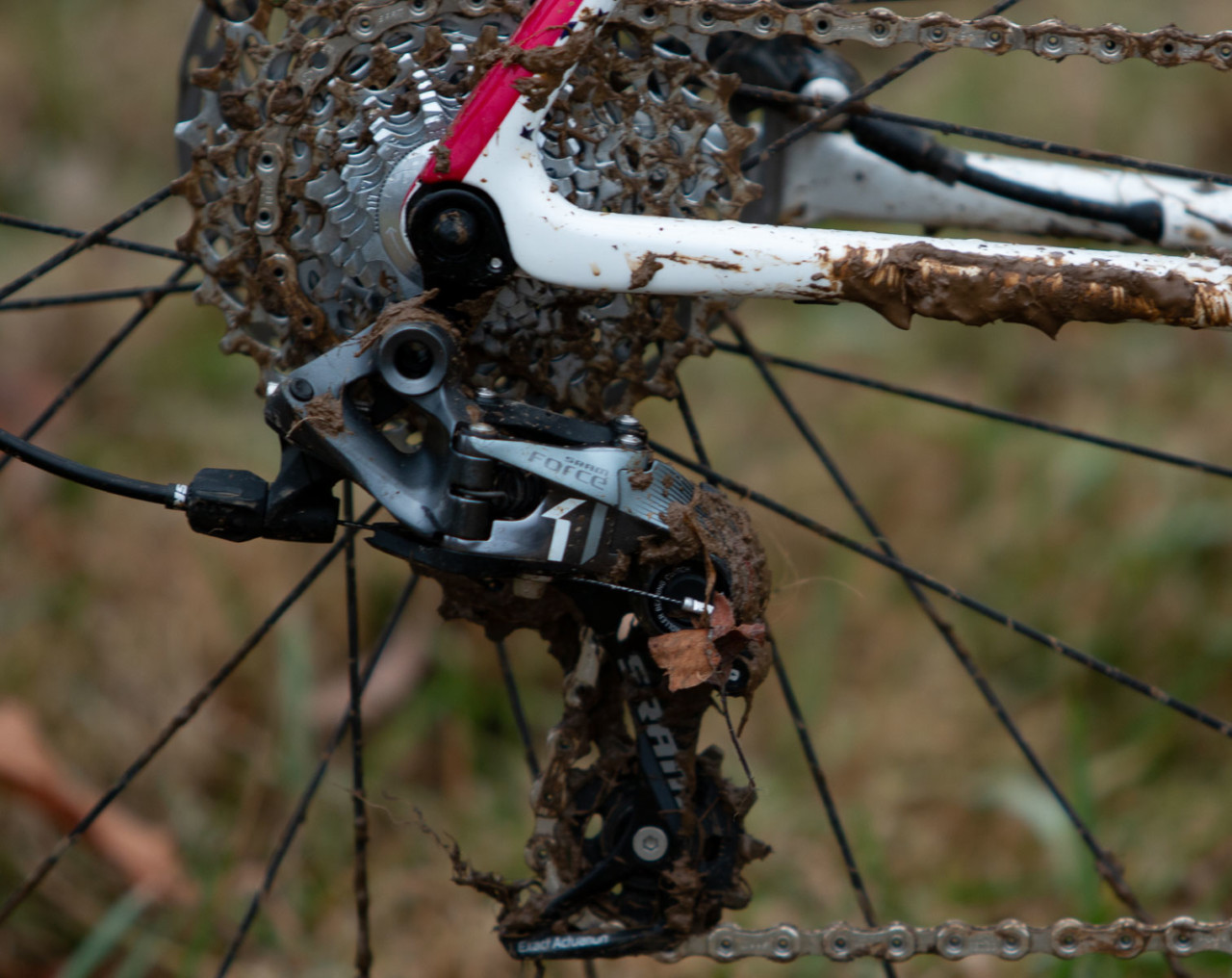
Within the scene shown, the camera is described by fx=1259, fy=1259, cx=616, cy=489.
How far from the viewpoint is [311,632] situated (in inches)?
65.8

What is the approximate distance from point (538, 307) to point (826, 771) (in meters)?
0.95

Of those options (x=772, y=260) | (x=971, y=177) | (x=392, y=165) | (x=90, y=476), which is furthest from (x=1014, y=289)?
(x=90, y=476)

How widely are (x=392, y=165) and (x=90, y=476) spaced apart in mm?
270

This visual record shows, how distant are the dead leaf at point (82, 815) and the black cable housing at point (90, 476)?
0.66 meters

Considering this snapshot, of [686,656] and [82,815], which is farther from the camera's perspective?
[82,815]

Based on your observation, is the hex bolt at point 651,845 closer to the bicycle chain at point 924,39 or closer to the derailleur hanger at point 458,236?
the bicycle chain at point 924,39

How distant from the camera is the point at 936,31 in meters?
0.79

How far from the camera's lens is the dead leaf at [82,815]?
1328mm

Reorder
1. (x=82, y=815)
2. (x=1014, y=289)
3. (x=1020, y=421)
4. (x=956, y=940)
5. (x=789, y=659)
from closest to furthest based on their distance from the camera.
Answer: (x=1014, y=289) → (x=956, y=940) → (x=1020, y=421) → (x=82, y=815) → (x=789, y=659)

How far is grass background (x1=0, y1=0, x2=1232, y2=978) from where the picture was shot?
1.37m

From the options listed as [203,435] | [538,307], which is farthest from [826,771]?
[203,435]

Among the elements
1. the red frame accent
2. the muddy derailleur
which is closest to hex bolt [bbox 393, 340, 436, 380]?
the muddy derailleur

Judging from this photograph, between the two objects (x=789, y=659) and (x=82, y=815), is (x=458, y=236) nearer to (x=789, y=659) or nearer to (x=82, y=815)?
(x=82, y=815)

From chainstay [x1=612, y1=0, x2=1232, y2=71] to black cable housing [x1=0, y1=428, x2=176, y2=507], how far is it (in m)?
0.41
